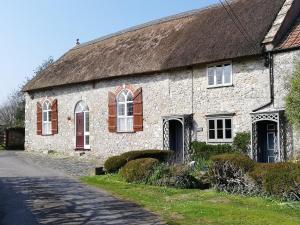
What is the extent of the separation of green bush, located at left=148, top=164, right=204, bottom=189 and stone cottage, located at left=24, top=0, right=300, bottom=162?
450 centimetres

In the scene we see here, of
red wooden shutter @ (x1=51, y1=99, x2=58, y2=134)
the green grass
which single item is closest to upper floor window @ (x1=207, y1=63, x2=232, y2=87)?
the green grass

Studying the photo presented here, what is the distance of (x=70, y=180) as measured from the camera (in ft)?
51.9

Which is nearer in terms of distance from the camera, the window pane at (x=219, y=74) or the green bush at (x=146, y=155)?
→ the green bush at (x=146, y=155)

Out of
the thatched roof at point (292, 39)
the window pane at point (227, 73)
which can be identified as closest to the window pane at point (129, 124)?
the window pane at point (227, 73)

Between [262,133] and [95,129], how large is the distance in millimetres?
10610

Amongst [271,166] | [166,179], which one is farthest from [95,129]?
[271,166]

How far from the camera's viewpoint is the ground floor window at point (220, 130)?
19719 millimetres

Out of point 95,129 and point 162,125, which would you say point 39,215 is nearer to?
point 162,125

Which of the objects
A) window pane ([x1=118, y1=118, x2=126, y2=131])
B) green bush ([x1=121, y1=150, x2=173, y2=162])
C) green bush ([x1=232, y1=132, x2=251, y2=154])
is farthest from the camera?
window pane ([x1=118, y1=118, x2=126, y2=131])

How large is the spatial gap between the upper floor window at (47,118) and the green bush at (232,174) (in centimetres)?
1768

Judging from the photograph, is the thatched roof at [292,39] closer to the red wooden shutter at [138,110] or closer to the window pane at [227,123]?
the window pane at [227,123]

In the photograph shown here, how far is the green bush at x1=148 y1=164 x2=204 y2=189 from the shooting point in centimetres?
1472

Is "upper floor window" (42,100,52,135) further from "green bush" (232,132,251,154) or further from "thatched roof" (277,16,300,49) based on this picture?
"thatched roof" (277,16,300,49)

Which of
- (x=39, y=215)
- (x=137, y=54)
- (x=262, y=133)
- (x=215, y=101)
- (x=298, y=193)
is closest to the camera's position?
(x=39, y=215)
